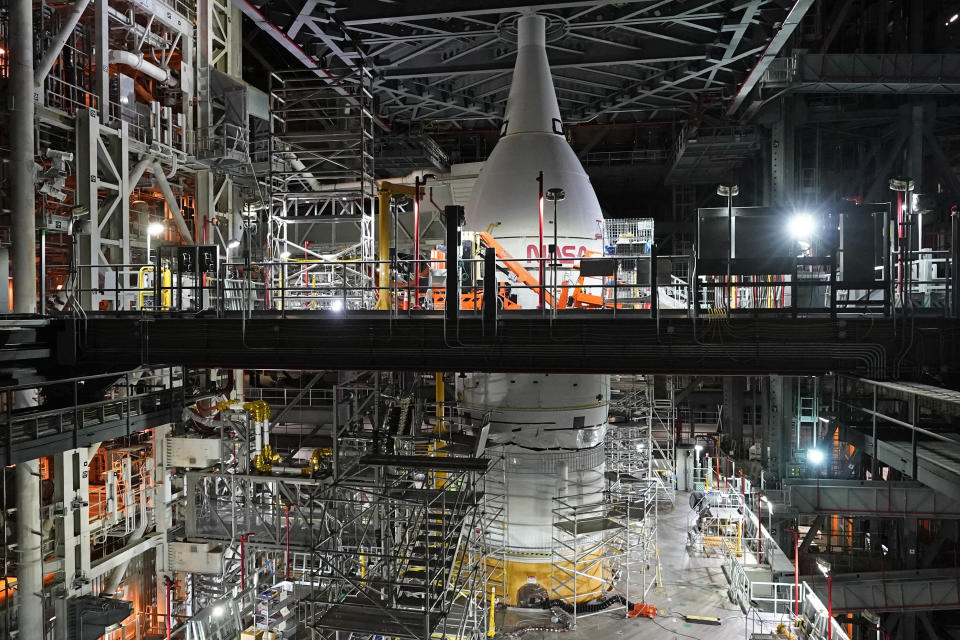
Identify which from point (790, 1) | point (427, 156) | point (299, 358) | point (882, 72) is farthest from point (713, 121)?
point (299, 358)

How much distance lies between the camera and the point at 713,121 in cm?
2683

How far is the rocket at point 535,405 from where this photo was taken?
16188 mm

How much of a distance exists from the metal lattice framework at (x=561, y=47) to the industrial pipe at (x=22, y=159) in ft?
18.7

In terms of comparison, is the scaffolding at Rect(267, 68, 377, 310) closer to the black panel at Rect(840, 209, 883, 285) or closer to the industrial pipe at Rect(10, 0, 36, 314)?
the industrial pipe at Rect(10, 0, 36, 314)

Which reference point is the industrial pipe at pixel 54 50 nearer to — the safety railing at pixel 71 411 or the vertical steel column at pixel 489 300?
the safety railing at pixel 71 411

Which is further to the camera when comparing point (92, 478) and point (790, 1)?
point (92, 478)

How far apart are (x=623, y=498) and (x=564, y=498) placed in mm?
4246

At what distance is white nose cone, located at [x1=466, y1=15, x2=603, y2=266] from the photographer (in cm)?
1648

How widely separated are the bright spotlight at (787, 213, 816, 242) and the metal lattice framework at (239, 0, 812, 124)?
7.87 meters

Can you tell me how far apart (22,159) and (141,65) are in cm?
638

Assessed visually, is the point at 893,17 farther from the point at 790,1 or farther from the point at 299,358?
the point at 299,358

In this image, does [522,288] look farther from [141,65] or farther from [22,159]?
[141,65]

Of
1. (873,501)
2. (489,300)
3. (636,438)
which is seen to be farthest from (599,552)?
(489,300)

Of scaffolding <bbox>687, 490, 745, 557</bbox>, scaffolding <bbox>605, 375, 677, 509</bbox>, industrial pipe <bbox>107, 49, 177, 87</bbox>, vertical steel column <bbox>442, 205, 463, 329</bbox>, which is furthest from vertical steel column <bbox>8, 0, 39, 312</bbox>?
scaffolding <bbox>687, 490, 745, 557</bbox>
